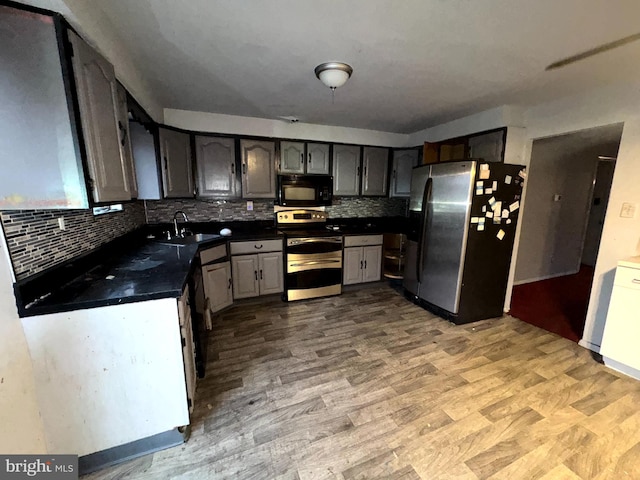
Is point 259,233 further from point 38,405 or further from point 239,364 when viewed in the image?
point 38,405

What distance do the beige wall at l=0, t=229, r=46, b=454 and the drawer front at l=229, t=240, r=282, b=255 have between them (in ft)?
6.30

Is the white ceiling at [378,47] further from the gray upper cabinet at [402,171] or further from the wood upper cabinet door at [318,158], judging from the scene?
the gray upper cabinet at [402,171]

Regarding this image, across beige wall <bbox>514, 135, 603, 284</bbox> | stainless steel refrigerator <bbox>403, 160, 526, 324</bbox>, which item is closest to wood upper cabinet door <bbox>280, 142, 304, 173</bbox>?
stainless steel refrigerator <bbox>403, 160, 526, 324</bbox>

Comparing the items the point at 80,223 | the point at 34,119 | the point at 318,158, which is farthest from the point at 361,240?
the point at 34,119

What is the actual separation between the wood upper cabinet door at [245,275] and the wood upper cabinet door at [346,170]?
5.09ft

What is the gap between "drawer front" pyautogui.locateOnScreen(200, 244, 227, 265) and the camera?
2.56m

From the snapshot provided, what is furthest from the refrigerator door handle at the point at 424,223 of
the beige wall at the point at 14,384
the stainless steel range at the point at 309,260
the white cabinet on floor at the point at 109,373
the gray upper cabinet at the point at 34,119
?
the beige wall at the point at 14,384

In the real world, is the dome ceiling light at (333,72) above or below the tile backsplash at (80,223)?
above

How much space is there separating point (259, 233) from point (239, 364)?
5.10 feet

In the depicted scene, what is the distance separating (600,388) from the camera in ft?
6.27

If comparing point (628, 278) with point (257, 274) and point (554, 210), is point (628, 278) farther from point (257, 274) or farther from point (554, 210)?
point (257, 274)

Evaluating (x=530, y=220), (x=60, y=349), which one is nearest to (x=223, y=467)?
(x=60, y=349)

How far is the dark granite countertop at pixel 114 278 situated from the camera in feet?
3.88

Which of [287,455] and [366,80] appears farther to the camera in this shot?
[366,80]
